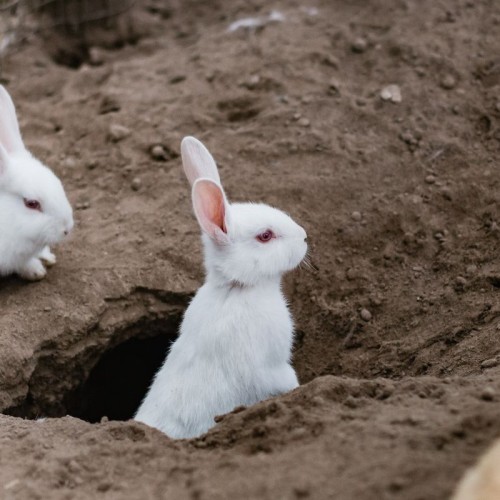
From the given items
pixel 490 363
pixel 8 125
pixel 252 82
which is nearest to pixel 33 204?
pixel 8 125

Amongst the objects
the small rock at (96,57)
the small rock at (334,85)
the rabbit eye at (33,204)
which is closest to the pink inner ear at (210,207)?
the rabbit eye at (33,204)

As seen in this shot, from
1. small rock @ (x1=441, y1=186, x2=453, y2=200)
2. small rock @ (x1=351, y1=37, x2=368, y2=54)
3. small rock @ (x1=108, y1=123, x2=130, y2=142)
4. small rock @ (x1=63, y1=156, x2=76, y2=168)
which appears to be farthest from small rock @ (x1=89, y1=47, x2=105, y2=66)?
small rock @ (x1=441, y1=186, x2=453, y2=200)

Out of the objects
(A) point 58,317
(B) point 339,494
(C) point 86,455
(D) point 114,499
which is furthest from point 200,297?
(B) point 339,494

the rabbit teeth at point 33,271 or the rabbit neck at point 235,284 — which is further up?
the rabbit neck at point 235,284

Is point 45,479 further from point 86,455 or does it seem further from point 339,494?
point 339,494

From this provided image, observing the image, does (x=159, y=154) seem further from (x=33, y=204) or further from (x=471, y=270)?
(x=471, y=270)

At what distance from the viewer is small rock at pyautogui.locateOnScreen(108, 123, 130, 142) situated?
692cm

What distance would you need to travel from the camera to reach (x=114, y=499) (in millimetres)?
3527

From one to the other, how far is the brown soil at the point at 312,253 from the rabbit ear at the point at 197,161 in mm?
1025

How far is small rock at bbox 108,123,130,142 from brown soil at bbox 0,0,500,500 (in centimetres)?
2

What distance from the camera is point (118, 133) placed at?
273 inches

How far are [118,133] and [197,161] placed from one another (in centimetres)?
206

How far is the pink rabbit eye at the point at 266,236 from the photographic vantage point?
4.94m

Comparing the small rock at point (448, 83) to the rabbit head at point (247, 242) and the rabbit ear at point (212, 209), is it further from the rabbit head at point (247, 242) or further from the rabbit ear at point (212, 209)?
the rabbit ear at point (212, 209)
